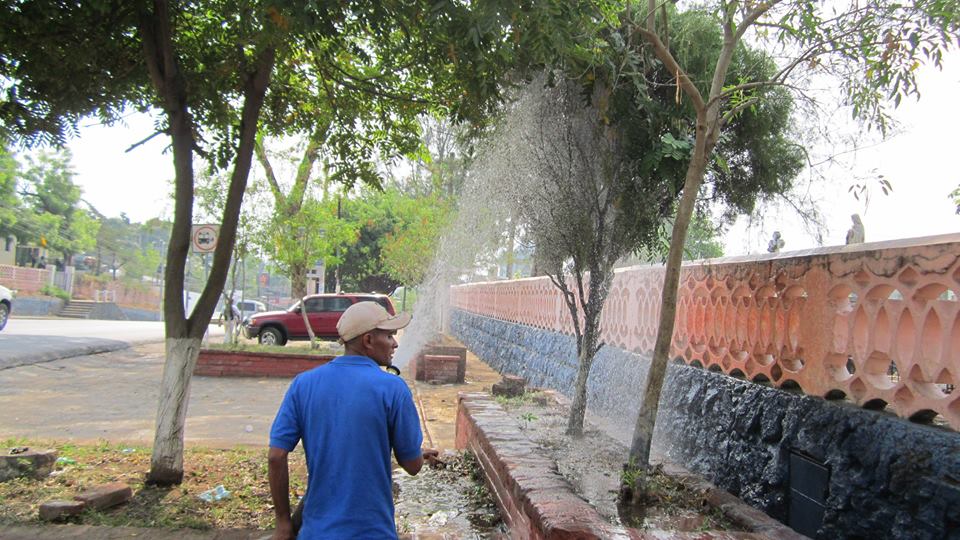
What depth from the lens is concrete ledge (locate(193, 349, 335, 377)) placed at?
1391cm

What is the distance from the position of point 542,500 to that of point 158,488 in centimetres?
335

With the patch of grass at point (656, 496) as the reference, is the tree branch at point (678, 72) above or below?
above

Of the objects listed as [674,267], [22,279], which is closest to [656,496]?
[674,267]

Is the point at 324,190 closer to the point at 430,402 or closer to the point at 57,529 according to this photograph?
the point at 430,402

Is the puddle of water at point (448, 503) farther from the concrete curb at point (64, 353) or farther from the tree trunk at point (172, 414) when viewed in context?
the concrete curb at point (64, 353)

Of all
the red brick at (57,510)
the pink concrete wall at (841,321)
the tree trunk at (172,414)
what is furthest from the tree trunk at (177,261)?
the pink concrete wall at (841,321)

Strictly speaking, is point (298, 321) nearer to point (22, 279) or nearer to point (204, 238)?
point (204, 238)

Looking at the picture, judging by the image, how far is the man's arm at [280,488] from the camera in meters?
2.64

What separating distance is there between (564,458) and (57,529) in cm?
333

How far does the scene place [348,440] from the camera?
2.56m

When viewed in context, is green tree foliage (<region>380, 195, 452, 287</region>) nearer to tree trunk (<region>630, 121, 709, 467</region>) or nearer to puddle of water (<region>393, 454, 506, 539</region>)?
puddle of water (<region>393, 454, 506, 539</region>)

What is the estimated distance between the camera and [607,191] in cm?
589

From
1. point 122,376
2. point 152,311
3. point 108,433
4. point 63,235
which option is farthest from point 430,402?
point 63,235

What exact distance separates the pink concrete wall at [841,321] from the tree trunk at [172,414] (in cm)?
390
